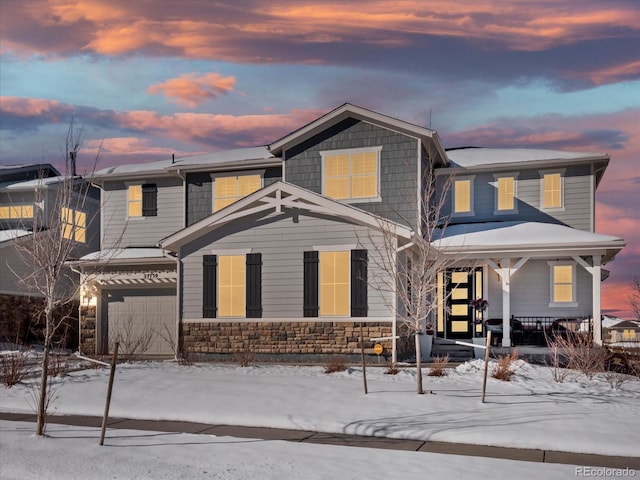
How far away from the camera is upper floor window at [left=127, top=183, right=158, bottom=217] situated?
25938 millimetres

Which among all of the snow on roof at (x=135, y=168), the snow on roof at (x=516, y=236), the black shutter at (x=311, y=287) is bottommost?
the black shutter at (x=311, y=287)

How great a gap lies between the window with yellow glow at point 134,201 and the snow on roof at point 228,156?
1885 mm

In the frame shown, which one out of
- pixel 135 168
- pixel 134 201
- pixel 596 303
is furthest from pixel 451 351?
pixel 135 168

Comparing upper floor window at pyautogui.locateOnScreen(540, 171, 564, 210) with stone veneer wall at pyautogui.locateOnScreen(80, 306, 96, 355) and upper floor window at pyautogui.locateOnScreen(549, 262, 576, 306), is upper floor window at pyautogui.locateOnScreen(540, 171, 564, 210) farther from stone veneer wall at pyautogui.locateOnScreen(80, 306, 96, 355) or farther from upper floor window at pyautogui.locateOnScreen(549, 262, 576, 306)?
stone veneer wall at pyautogui.locateOnScreen(80, 306, 96, 355)

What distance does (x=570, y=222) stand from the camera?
910 inches

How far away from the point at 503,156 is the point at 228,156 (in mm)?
9694

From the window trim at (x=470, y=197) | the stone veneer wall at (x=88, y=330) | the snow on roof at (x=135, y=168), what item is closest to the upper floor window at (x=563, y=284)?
the window trim at (x=470, y=197)

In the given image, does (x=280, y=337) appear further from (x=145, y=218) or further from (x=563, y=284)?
(x=563, y=284)

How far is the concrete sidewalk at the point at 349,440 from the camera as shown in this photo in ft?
29.1

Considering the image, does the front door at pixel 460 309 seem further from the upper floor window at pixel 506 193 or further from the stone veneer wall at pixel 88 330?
the stone veneer wall at pixel 88 330

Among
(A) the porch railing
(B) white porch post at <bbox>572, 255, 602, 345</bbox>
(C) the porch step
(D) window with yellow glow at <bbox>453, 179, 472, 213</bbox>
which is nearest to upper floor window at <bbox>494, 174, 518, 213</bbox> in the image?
(D) window with yellow glow at <bbox>453, 179, 472, 213</bbox>

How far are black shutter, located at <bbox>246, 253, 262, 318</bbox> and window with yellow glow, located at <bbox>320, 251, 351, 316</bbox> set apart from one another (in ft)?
6.12

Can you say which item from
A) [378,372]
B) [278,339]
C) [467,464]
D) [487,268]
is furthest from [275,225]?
[467,464]

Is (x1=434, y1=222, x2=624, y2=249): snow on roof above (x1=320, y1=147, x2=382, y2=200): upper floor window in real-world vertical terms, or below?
below
